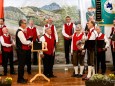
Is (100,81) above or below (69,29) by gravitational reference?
below

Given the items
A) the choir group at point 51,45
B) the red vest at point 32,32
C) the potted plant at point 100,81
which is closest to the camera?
the potted plant at point 100,81

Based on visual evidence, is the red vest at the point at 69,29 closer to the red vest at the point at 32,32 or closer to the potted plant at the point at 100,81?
the red vest at the point at 32,32

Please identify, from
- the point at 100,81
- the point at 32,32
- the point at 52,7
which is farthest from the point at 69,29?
the point at 100,81

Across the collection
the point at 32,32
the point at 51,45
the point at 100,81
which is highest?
the point at 32,32

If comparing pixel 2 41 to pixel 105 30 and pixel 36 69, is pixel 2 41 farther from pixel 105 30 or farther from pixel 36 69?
pixel 105 30

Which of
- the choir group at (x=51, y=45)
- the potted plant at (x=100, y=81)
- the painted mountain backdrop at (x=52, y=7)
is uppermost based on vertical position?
the painted mountain backdrop at (x=52, y=7)

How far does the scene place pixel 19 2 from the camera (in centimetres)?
1050

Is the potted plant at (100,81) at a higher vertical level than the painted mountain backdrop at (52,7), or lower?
lower

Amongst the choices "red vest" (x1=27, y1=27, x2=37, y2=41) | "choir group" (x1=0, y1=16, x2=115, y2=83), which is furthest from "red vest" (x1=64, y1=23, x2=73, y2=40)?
"red vest" (x1=27, y1=27, x2=37, y2=41)

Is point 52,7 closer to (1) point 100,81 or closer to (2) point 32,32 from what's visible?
(2) point 32,32

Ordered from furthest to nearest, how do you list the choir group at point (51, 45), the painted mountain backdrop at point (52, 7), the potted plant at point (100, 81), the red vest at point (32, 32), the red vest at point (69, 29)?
1. the painted mountain backdrop at point (52, 7)
2. the red vest at point (69, 29)
3. the red vest at point (32, 32)
4. the choir group at point (51, 45)
5. the potted plant at point (100, 81)

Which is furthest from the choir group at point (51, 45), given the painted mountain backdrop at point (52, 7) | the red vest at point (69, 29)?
the painted mountain backdrop at point (52, 7)

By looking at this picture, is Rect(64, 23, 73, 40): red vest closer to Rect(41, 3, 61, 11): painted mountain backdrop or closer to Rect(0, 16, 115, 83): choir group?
Rect(0, 16, 115, 83): choir group

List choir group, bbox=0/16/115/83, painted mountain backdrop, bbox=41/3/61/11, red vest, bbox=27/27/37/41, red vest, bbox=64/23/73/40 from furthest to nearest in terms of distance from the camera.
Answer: painted mountain backdrop, bbox=41/3/61/11 → red vest, bbox=64/23/73/40 → red vest, bbox=27/27/37/41 → choir group, bbox=0/16/115/83
